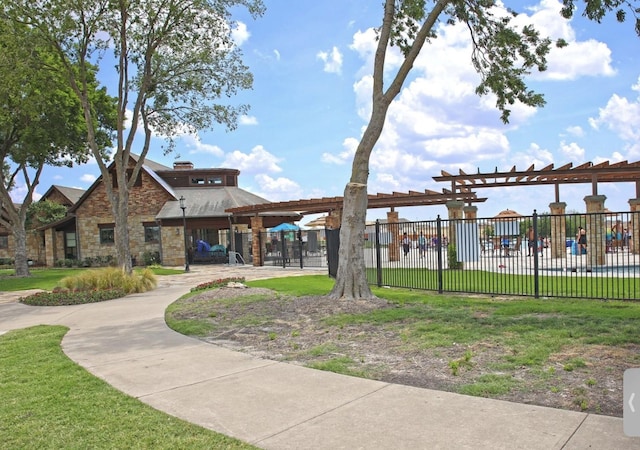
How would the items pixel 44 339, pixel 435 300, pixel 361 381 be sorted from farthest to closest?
pixel 435 300
pixel 44 339
pixel 361 381

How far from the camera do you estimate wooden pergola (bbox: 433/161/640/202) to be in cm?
2148

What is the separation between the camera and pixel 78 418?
469 centimetres

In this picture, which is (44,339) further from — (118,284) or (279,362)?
(118,284)

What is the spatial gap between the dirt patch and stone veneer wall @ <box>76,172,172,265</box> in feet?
87.9

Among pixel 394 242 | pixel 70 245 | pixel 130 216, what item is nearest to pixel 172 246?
pixel 130 216

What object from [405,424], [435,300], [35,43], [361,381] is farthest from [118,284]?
[405,424]

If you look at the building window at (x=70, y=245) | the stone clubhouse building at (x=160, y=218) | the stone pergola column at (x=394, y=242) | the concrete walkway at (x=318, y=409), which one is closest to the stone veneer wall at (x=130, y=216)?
the stone clubhouse building at (x=160, y=218)

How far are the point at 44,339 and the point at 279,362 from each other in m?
4.97

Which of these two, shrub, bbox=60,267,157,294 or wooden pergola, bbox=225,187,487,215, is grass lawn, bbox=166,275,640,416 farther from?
wooden pergola, bbox=225,187,487,215

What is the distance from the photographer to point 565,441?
12.5 ft

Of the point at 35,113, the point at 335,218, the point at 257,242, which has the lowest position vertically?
the point at 257,242

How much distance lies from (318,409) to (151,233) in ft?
108

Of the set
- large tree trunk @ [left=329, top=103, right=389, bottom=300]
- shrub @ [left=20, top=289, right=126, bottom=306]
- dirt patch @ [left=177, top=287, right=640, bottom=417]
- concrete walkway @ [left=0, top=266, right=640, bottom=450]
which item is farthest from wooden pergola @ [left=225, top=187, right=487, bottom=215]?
concrete walkway @ [left=0, top=266, right=640, bottom=450]

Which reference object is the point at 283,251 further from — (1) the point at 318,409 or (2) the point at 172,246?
(1) the point at 318,409
